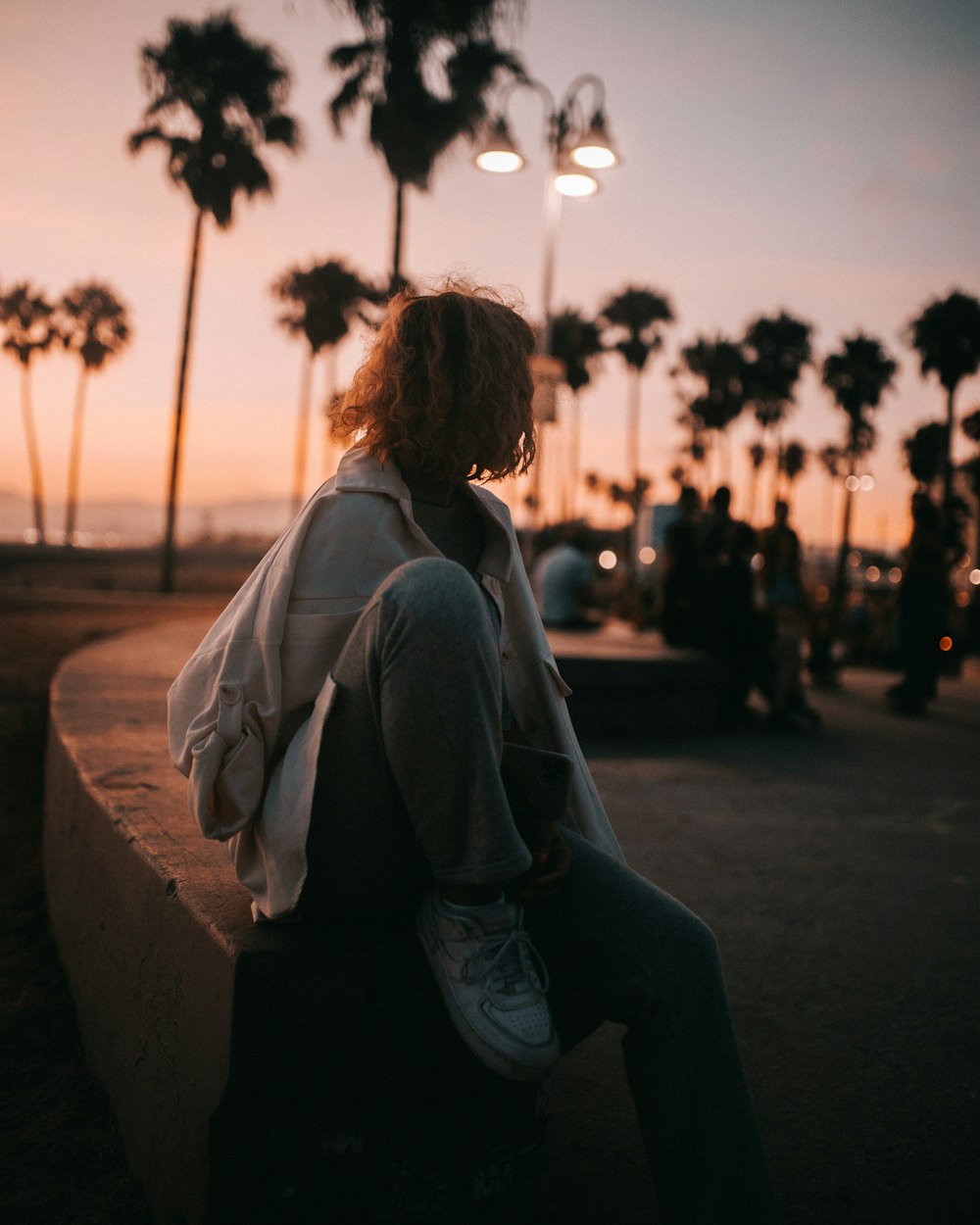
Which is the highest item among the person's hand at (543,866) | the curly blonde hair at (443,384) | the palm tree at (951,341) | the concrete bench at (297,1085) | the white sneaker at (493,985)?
the palm tree at (951,341)

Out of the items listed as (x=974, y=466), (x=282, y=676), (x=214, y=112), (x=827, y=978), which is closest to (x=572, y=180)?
(x=827, y=978)

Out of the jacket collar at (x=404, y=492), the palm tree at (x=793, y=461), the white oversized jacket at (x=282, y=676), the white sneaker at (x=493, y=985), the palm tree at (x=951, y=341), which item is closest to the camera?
the white sneaker at (x=493, y=985)

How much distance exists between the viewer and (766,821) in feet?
16.0

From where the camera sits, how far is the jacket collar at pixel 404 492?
1.74 meters

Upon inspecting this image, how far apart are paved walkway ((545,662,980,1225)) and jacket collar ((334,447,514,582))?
1.22 meters

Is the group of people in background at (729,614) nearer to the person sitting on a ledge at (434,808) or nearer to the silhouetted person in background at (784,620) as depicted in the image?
the silhouetted person in background at (784,620)

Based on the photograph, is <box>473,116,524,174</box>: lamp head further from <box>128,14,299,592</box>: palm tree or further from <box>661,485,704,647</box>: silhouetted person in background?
<box>128,14,299,592</box>: palm tree

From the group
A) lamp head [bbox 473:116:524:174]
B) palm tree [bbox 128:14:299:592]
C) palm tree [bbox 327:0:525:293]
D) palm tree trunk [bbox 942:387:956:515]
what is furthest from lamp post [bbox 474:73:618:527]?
palm tree trunk [bbox 942:387:956:515]

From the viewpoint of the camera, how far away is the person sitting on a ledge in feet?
4.73

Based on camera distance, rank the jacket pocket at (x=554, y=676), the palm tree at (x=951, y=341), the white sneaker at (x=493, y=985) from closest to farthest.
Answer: the white sneaker at (x=493, y=985), the jacket pocket at (x=554, y=676), the palm tree at (x=951, y=341)

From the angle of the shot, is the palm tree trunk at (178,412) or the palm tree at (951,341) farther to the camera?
the palm tree at (951,341)

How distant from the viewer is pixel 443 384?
1789 mm

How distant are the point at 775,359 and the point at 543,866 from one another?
46.6 metres

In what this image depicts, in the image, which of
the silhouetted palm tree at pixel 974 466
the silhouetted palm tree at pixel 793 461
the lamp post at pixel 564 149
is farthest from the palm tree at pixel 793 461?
the lamp post at pixel 564 149
